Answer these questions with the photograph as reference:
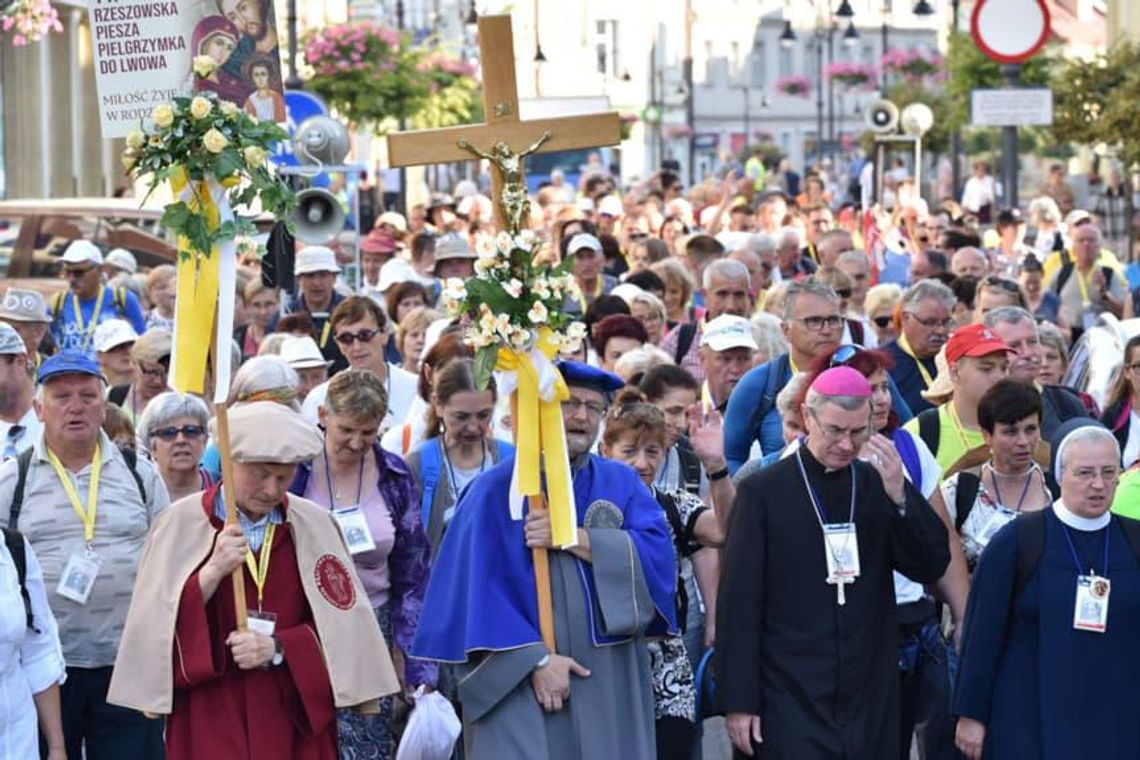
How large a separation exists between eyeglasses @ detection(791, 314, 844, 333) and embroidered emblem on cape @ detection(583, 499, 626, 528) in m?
3.33

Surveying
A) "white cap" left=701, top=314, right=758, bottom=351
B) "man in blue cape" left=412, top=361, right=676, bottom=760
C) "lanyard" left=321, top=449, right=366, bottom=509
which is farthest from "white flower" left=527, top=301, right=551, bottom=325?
"white cap" left=701, top=314, right=758, bottom=351

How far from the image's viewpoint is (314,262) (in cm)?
1518

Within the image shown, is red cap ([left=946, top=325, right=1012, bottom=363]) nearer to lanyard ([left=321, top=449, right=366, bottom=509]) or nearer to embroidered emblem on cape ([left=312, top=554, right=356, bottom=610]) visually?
lanyard ([left=321, top=449, right=366, bottom=509])

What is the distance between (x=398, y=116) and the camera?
121 feet

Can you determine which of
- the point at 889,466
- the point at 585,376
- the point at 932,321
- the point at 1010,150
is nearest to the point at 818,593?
the point at 889,466

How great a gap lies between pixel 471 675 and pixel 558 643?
29 centimetres

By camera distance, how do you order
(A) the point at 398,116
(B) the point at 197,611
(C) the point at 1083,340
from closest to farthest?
(B) the point at 197,611 → (C) the point at 1083,340 → (A) the point at 398,116

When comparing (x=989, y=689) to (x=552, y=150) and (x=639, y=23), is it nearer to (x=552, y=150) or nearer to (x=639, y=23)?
(x=552, y=150)

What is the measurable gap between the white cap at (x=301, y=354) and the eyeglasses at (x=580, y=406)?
3.54 m

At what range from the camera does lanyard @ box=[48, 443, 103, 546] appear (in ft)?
28.2

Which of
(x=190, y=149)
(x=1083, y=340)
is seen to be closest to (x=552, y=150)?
(x=190, y=149)

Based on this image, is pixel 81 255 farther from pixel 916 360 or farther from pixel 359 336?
pixel 916 360

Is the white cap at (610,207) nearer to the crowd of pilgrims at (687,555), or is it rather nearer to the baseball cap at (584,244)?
the baseball cap at (584,244)

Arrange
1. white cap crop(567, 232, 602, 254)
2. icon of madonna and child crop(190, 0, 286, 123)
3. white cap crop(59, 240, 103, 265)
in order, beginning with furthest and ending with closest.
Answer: white cap crop(567, 232, 602, 254) → white cap crop(59, 240, 103, 265) → icon of madonna and child crop(190, 0, 286, 123)
